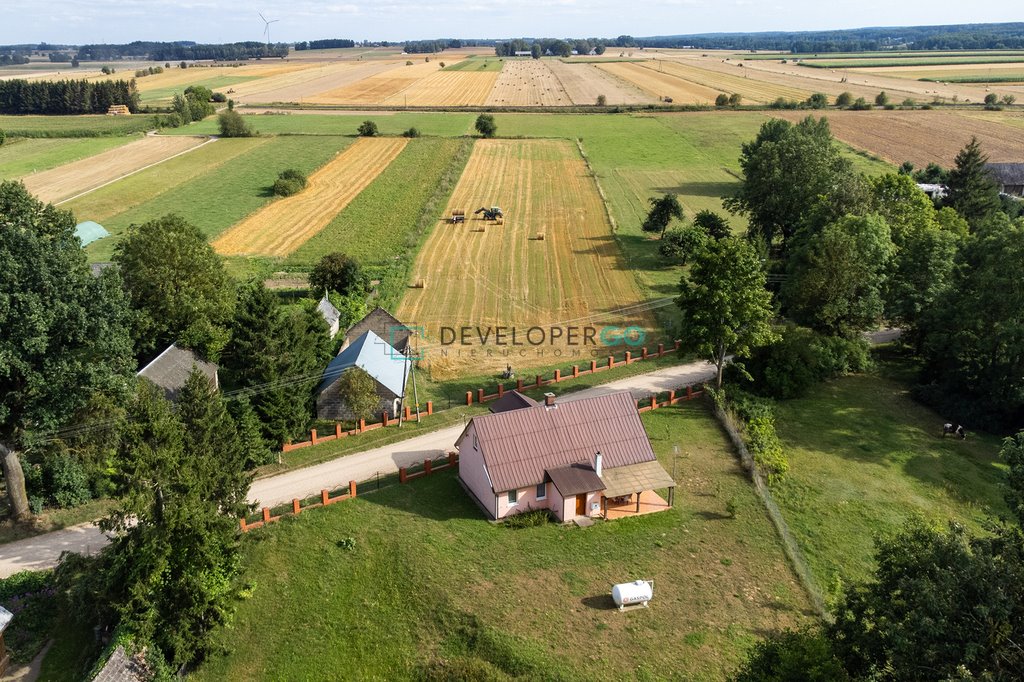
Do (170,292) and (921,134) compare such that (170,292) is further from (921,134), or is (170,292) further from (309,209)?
(921,134)

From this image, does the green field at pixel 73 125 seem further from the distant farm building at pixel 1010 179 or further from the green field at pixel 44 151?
the distant farm building at pixel 1010 179

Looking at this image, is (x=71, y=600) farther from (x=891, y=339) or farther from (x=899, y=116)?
(x=899, y=116)

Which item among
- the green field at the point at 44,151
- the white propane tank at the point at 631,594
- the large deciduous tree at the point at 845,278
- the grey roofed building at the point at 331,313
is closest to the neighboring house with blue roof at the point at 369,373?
the grey roofed building at the point at 331,313

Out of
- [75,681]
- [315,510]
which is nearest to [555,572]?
[315,510]

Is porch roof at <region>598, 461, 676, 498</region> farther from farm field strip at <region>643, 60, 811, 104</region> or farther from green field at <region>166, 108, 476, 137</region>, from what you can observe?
farm field strip at <region>643, 60, 811, 104</region>

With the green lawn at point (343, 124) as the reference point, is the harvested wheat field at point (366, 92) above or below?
above

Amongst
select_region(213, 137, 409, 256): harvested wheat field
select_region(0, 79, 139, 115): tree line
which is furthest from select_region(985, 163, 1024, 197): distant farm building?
select_region(0, 79, 139, 115): tree line
